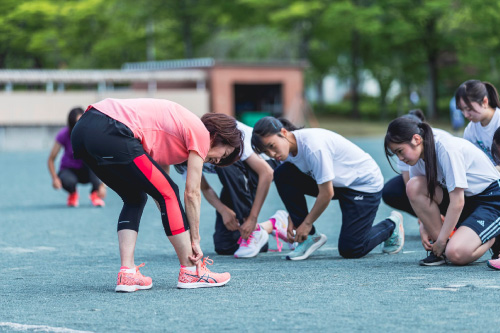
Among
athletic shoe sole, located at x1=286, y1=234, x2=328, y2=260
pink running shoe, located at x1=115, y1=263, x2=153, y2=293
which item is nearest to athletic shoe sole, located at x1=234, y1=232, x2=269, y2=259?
athletic shoe sole, located at x1=286, y1=234, x2=328, y2=260

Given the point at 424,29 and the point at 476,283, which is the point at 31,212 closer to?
the point at 476,283

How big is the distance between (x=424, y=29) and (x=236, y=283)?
3830cm

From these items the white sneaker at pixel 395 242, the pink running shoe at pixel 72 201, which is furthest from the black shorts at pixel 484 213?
the pink running shoe at pixel 72 201

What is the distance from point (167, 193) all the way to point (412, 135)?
1755 mm

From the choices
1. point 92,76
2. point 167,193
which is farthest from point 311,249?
point 92,76

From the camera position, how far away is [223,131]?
4988 millimetres

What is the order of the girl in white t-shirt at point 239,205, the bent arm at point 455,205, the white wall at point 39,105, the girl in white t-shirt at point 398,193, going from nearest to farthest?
the bent arm at point 455,205
the girl in white t-shirt at point 239,205
the girl in white t-shirt at point 398,193
the white wall at point 39,105

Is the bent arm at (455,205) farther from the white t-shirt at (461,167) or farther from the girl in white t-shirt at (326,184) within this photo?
the girl in white t-shirt at (326,184)

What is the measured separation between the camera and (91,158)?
4820 mm

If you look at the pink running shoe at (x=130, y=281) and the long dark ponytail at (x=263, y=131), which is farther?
the long dark ponytail at (x=263, y=131)

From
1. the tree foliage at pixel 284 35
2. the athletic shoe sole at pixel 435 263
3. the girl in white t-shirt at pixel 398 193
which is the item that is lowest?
the athletic shoe sole at pixel 435 263

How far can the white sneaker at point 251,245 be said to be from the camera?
6.65m

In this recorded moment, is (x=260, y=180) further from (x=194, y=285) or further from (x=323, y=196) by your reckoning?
(x=194, y=285)

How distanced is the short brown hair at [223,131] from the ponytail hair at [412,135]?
1077mm
